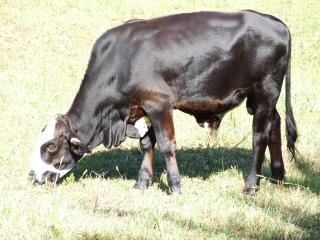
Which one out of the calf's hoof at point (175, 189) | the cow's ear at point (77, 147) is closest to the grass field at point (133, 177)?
the calf's hoof at point (175, 189)

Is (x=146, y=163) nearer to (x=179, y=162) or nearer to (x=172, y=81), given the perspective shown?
(x=179, y=162)

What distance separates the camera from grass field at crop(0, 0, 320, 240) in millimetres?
5699

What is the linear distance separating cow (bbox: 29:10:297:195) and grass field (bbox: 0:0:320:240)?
1.40 feet

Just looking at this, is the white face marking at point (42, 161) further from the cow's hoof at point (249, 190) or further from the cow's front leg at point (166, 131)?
the cow's hoof at point (249, 190)

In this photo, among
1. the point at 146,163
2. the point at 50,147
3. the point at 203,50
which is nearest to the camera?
the point at 203,50

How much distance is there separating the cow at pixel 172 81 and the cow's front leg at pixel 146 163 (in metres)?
0.02

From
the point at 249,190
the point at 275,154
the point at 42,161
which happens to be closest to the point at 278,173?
the point at 275,154

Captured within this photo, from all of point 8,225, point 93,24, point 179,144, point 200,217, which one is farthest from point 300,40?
point 8,225

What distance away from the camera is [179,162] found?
29.2 ft

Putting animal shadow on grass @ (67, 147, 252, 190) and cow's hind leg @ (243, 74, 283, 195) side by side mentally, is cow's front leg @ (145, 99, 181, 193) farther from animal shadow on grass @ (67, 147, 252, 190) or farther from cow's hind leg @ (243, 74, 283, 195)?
cow's hind leg @ (243, 74, 283, 195)

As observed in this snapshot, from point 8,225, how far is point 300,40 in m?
13.8

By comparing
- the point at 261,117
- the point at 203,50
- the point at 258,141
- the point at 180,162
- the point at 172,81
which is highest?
the point at 203,50

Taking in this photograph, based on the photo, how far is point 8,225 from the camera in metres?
5.46

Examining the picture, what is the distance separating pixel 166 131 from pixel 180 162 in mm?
1689
